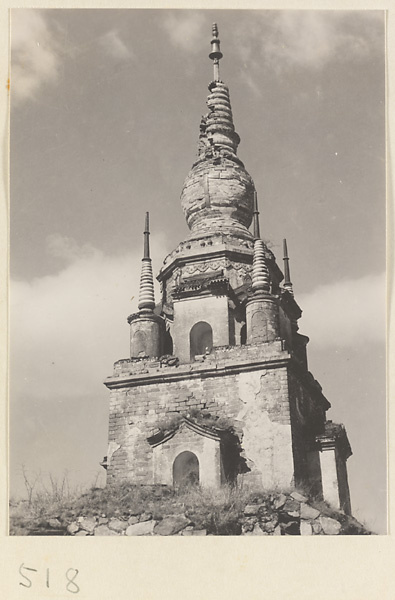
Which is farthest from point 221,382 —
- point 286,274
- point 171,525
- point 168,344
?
point 286,274

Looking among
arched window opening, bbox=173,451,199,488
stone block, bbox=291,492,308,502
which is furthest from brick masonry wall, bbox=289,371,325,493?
arched window opening, bbox=173,451,199,488

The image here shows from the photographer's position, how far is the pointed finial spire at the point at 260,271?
977 inches

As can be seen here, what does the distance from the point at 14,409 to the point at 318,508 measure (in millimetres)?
7527

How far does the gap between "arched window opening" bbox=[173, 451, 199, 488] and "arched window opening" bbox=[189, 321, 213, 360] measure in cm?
354

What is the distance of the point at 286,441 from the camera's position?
867 inches

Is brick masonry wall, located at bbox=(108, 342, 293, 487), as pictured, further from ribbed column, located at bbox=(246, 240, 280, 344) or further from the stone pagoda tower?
ribbed column, located at bbox=(246, 240, 280, 344)

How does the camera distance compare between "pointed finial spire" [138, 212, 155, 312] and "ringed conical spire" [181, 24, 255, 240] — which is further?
"ringed conical spire" [181, 24, 255, 240]

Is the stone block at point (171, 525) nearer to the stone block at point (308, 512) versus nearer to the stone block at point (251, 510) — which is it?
the stone block at point (251, 510)

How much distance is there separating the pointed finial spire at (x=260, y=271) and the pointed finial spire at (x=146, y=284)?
3.22 metres

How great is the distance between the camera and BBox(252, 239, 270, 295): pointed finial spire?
24812 millimetres

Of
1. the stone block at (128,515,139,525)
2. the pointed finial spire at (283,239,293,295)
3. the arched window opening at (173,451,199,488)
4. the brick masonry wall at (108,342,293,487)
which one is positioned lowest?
the stone block at (128,515,139,525)

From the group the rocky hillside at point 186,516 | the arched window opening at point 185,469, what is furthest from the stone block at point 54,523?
the arched window opening at point 185,469
